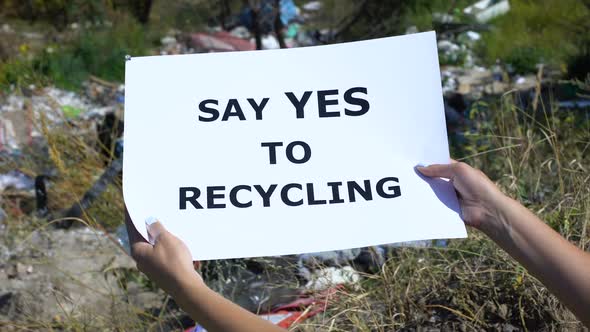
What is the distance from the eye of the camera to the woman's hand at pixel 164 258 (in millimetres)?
1220

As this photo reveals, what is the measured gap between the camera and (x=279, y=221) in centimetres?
137

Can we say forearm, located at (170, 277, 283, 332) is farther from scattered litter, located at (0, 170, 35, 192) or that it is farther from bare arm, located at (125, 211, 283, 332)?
scattered litter, located at (0, 170, 35, 192)

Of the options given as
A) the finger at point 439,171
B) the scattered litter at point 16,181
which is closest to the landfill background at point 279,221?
the scattered litter at point 16,181

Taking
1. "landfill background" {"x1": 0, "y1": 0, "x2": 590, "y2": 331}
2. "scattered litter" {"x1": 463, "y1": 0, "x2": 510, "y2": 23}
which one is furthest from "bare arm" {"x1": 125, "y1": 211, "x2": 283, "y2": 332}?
"scattered litter" {"x1": 463, "y1": 0, "x2": 510, "y2": 23}

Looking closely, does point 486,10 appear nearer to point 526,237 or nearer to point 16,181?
point 16,181

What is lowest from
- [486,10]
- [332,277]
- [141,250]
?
[332,277]

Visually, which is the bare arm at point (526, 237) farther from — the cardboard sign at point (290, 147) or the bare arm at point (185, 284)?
the bare arm at point (185, 284)

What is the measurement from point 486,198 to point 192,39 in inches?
246

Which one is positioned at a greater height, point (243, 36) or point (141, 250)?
point (243, 36)

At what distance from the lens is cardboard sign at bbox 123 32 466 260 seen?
4.47 feet

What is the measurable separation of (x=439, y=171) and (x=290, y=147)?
0.33 m

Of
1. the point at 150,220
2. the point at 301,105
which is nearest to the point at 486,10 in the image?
the point at 301,105

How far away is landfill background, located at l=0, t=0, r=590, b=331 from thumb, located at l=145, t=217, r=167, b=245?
260 millimetres

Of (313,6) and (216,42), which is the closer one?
(216,42)
